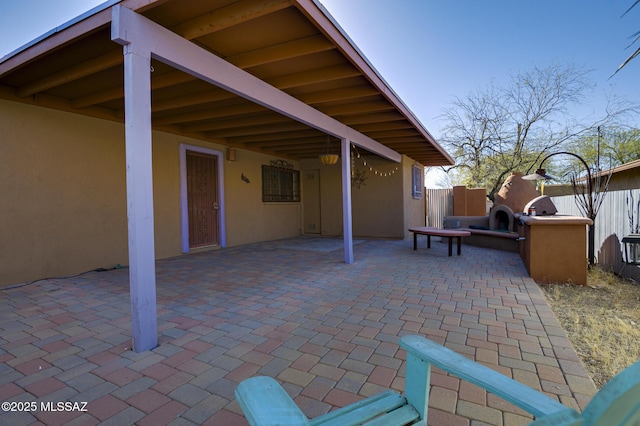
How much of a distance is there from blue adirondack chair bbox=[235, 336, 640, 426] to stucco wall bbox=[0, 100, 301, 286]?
16.9ft

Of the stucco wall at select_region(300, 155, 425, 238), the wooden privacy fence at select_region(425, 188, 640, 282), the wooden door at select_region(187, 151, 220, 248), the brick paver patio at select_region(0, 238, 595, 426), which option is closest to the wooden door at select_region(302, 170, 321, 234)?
the stucco wall at select_region(300, 155, 425, 238)

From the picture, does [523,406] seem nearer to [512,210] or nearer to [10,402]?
[10,402]

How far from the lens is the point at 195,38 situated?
9.59ft

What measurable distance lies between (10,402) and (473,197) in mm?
12543

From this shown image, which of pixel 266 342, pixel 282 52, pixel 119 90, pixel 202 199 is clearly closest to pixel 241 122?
pixel 119 90

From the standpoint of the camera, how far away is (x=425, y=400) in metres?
1.16

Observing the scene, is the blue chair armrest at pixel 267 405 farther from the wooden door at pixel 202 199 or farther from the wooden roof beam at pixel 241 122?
the wooden door at pixel 202 199

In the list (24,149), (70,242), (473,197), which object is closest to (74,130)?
(24,149)

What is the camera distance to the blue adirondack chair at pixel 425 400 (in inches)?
22.4

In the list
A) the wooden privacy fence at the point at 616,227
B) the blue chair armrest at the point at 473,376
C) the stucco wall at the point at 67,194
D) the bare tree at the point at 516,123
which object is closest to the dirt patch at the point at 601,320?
the wooden privacy fence at the point at 616,227

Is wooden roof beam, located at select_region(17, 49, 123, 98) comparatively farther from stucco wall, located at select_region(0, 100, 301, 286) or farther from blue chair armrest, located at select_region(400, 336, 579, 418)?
blue chair armrest, located at select_region(400, 336, 579, 418)

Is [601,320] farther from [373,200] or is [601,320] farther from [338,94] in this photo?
[373,200]

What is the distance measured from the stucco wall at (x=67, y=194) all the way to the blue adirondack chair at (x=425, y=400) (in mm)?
5152

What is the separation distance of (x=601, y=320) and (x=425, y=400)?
2.94 meters
